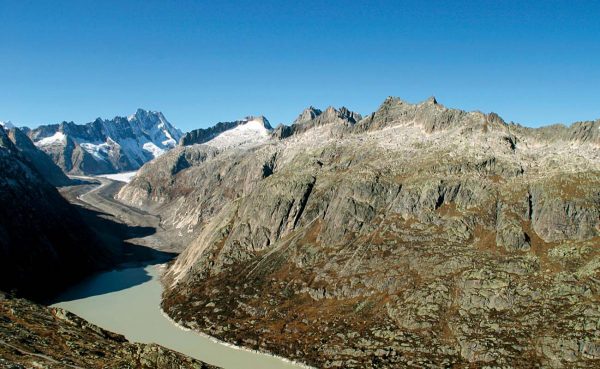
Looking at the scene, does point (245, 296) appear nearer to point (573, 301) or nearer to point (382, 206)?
point (382, 206)

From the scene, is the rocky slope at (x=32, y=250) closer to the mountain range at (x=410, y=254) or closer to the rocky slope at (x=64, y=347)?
the mountain range at (x=410, y=254)

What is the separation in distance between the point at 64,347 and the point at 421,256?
3619 inches

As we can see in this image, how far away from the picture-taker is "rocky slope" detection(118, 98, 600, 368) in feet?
320

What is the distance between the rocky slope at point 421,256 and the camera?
9769cm

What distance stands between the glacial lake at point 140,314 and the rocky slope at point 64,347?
35880 millimetres

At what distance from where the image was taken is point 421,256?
12431cm

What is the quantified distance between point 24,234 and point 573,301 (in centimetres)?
17915

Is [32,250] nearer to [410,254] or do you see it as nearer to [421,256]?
[410,254]

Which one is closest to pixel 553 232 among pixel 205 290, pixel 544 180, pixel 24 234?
pixel 544 180

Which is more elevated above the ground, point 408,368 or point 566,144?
point 566,144

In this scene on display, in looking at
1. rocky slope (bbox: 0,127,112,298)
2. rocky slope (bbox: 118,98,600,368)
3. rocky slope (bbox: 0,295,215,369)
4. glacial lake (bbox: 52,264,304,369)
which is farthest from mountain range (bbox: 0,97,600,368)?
rocky slope (bbox: 0,295,215,369)

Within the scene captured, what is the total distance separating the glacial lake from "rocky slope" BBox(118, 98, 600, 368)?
459 cm

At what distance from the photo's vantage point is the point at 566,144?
148m

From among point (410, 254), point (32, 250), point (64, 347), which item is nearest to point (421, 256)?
point (410, 254)
